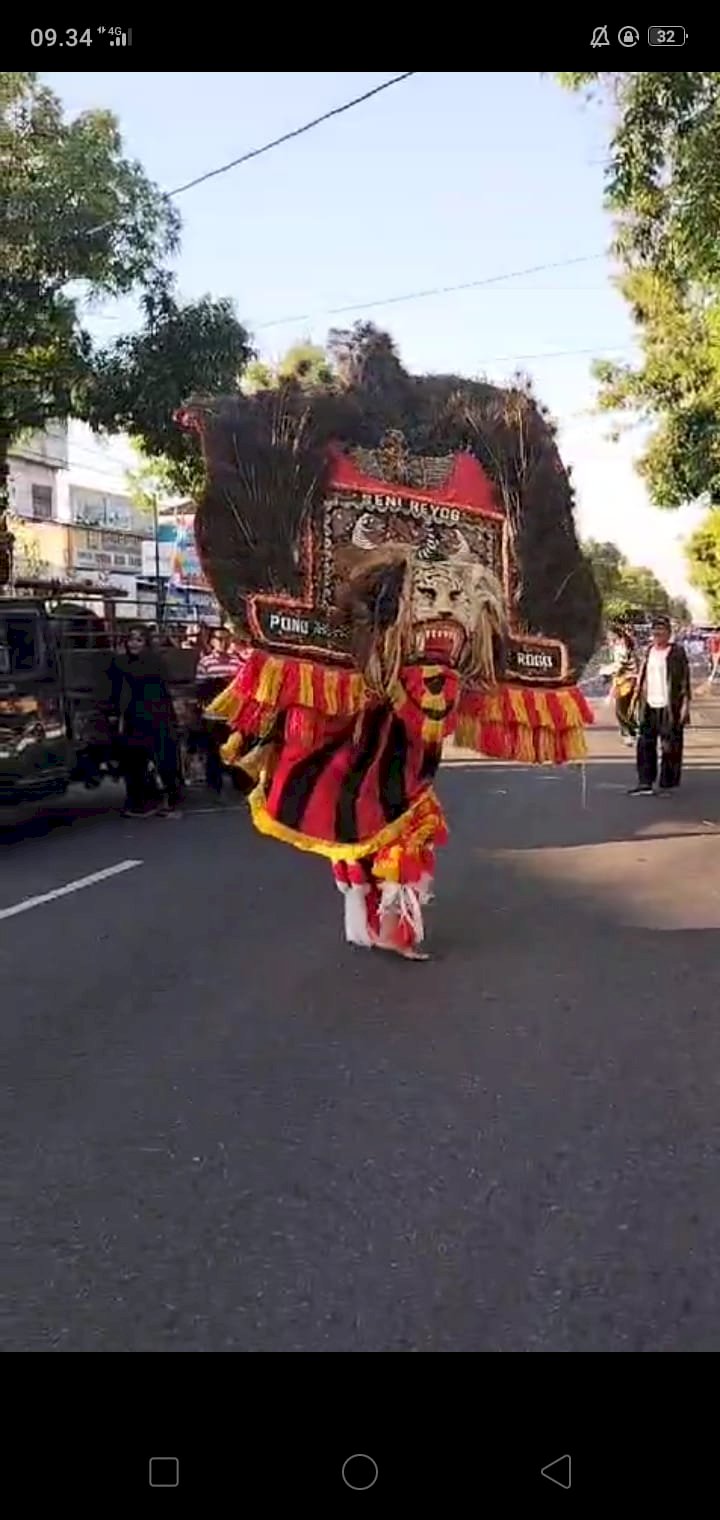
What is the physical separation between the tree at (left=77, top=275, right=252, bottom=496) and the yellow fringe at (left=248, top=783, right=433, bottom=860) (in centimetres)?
644

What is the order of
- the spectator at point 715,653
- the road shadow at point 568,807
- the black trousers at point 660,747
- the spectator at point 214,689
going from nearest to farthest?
1. the road shadow at point 568,807
2. the black trousers at point 660,747
3. the spectator at point 214,689
4. the spectator at point 715,653

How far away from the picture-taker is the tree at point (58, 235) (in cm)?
1104

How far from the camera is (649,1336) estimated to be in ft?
9.64

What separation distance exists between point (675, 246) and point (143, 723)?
580 centimetres

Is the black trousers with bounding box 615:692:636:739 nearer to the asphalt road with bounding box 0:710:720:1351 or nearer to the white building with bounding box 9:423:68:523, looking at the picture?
the asphalt road with bounding box 0:710:720:1351

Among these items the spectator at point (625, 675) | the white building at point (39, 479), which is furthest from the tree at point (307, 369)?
the white building at point (39, 479)

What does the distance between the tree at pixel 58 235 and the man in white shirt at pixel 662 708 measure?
5.50m

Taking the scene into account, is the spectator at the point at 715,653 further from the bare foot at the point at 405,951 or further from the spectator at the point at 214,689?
the bare foot at the point at 405,951

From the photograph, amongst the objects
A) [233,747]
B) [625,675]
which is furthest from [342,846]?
[625,675]

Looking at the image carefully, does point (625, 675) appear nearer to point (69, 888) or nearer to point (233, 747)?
point (69, 888)

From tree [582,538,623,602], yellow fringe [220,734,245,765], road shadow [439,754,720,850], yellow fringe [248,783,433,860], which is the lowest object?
road shadow [439,754,720,850]

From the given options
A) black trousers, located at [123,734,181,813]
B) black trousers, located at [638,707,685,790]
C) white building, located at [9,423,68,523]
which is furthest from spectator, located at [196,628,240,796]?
white building, located at [9,423,68,523]

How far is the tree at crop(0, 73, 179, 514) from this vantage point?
11.0m
